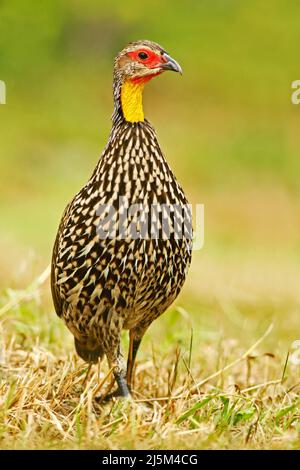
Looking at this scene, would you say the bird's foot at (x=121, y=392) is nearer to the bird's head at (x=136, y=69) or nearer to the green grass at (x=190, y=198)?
the green grass at (x=190, y=198)

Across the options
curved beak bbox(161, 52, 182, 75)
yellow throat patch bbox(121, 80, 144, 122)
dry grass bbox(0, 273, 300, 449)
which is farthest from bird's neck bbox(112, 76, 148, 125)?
dry grass bbox(0, 273, 300, 449)

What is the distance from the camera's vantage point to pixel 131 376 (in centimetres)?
502

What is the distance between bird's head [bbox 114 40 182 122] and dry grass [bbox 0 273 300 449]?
923mm

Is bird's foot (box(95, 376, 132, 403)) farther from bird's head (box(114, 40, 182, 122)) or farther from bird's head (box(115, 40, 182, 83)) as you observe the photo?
bird's head (box(115, 40, 182, 83))

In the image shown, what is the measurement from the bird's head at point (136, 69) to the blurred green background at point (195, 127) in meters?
1.34

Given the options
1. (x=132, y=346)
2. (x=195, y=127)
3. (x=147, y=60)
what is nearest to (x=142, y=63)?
(x=147, y=60)

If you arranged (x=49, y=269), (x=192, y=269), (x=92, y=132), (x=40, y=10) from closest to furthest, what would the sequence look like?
(x=49, y=269), (x=192, y=269), (x=40, y=10), (x=92, y=132)

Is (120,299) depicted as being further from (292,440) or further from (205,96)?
(205,96)

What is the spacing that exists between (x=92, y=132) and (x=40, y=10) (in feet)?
8.06

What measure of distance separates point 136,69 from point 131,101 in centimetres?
14

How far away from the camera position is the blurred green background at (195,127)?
10.4m

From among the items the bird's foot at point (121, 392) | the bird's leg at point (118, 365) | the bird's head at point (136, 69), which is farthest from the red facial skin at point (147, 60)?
the bird's foot at point (121, 392)
